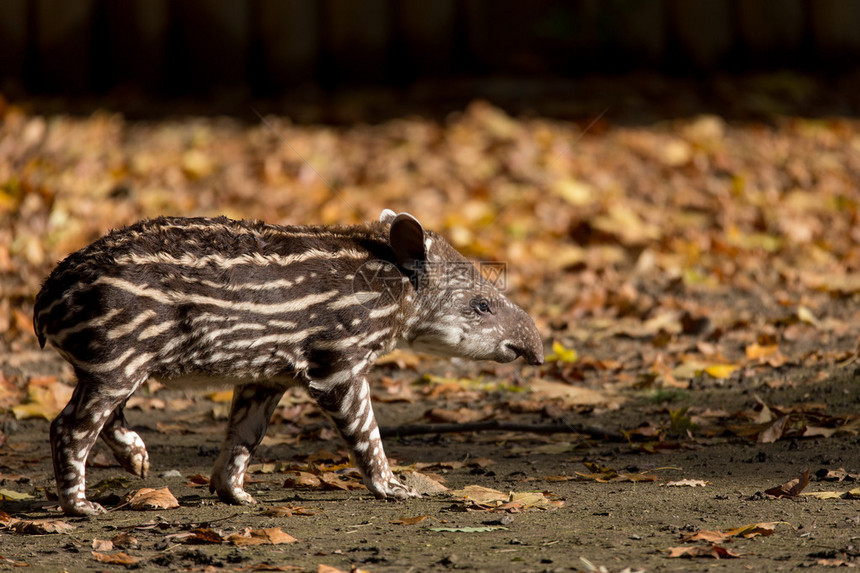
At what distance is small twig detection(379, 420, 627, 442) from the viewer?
6.80 meters

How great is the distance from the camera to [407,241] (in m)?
6.38

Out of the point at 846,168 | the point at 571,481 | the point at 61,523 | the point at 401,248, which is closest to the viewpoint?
the point at 61,523

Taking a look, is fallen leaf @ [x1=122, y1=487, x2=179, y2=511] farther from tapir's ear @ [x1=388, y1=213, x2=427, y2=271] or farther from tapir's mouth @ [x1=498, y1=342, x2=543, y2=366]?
tapir's mouth @ [x1=498, y1=342, x2=543, y2=366]

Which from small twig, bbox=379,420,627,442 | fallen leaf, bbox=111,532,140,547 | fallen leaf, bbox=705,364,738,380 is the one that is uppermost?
fallen leaf, bbox=705,364,738,380

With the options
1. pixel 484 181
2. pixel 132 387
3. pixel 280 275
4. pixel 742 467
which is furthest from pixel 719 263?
pixel 132 387

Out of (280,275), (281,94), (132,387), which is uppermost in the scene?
(281,94)

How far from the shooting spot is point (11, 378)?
8242mm

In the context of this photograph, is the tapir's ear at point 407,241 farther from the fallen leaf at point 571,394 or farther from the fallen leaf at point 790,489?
the fallen leaf at point 790,489

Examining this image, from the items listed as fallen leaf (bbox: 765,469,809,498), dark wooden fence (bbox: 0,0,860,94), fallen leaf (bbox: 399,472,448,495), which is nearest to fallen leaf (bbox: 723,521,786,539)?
fallen leaf (bbox: 765,469,809,498)

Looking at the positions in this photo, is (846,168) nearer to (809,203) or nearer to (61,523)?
(809,203)

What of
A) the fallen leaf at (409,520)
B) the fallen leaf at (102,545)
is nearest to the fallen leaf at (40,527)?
the fallen leaf at (102,545)

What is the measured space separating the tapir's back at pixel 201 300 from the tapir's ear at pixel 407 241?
0.33 m

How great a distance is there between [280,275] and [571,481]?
1.94 meters

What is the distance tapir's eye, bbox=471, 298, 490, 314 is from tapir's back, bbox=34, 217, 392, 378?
3.09ft
